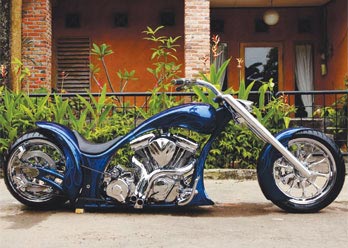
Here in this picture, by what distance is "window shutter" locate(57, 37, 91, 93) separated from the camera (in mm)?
13133

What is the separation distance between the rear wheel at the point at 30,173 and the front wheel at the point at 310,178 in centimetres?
169

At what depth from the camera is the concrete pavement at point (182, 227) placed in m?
3.65

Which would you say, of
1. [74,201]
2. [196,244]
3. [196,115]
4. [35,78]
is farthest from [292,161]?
[35,78]

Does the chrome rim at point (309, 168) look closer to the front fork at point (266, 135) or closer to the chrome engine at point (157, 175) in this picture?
the front fork at point (266, 135)

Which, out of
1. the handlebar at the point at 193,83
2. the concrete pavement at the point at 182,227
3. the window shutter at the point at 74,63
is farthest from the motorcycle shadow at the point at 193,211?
the window shutter at the point at 74,63

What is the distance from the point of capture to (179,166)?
182 inches

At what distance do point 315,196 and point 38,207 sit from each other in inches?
88.5

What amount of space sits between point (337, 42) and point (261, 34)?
6.12 ft

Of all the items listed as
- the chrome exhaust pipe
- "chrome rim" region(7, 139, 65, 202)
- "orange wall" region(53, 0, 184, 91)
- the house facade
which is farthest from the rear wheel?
"orange wall" region(53, 0, 184, 91)

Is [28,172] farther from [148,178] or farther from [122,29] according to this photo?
[122,29]

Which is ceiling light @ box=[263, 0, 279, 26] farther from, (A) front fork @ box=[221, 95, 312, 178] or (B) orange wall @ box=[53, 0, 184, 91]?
(A) front fork @ box=[221, 95, 312, 178]

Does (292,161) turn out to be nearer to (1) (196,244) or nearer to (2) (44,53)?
(1) (196,244)

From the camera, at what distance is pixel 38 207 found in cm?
484

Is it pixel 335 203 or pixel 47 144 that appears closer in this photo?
pixel 47 144
